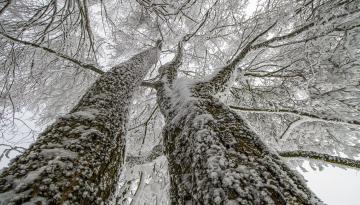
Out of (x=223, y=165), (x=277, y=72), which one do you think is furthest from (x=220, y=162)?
(x=277, y=72)

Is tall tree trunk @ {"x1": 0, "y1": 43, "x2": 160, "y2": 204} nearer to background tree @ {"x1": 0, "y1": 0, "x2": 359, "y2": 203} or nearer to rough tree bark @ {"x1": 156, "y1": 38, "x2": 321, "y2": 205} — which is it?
rough tree bark @ {"x1": 156, "y1": 38, "x2": 321, "y2": 205}

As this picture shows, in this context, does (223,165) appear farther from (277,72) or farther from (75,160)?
(277,72)

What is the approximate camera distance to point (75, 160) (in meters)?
1.22

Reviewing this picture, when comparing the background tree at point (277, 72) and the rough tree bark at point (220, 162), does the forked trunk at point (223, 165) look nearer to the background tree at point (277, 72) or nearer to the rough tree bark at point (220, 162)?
the rough tree bark at point (220, 162)

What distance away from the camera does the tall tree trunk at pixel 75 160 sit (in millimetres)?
1013

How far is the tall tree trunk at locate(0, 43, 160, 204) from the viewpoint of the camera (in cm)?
101

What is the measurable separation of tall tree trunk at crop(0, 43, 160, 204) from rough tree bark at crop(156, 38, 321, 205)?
368 mm

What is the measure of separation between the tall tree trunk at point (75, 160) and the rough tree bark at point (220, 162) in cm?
37

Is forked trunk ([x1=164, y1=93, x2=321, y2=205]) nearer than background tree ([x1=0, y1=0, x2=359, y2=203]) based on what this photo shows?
Yes

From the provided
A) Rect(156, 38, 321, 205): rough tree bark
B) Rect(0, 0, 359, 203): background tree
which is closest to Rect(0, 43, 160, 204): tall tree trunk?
Rect(156, 38, 321, 205): rough tree bark

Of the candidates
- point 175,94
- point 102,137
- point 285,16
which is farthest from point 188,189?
point 285,16

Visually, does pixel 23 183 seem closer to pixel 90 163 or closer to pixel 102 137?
pixel 90 163

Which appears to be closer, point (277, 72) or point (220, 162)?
point (220, 162)

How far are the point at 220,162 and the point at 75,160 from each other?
710 millimetres
